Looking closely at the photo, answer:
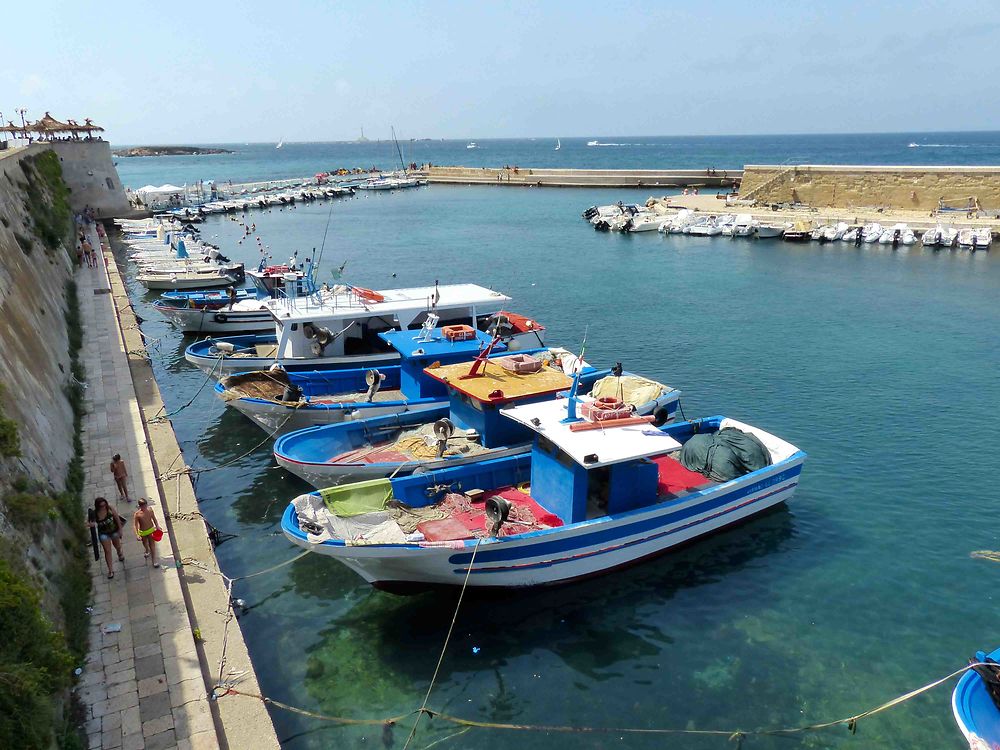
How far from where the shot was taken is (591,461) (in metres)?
11.8

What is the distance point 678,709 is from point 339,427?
9768 mm

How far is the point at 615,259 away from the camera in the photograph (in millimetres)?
47406

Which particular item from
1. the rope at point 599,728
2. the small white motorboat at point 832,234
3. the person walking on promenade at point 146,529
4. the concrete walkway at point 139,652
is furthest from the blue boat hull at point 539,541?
the small white motorboat at point 832,234

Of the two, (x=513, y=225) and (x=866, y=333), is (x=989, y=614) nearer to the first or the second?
(x=866, y=333)

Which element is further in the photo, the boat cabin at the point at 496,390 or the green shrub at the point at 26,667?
the boat cabin at the point at 496,390

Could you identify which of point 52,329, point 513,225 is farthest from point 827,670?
point 513,225

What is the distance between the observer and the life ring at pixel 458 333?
60.9 feet

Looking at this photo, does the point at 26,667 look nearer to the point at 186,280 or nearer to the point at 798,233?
the point at 186,280

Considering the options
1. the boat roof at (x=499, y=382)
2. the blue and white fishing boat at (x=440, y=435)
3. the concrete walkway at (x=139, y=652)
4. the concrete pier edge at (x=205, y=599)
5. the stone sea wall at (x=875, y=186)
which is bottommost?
the concrete pier edge at (x=205, y=599)

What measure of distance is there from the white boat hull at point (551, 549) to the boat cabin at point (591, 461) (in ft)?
1.37

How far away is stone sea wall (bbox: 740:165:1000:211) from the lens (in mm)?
53750

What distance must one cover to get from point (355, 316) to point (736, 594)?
13085mm

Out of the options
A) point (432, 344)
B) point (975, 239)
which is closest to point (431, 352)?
point (432, 344)

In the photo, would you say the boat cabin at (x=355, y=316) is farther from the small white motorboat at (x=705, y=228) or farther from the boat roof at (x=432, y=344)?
the small white motorboat at (x=705, y=228)
